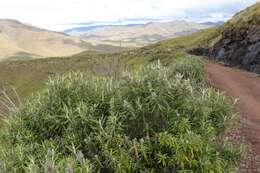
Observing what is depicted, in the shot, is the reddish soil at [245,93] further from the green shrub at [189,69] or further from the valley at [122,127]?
the valley at [122,127]

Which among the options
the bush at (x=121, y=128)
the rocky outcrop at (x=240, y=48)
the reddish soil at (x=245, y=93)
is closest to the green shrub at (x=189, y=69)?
the reddish soil at (x=245, y=93)

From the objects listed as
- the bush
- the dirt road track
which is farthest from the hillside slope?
the bush

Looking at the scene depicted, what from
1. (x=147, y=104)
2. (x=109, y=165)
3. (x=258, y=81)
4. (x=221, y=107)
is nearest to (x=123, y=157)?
(x=109, y=165)

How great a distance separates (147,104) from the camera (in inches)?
437

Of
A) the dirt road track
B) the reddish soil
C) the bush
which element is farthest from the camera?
the dirt road track

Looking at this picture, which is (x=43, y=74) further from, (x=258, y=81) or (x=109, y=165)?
(x=109, y=165)

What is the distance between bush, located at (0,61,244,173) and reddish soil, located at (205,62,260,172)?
9025 millimetres

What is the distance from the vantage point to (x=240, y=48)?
51125mm

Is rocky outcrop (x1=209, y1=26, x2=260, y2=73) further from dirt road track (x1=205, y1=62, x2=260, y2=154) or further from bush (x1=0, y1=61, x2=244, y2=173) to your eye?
bush (x1=0, y1=61, x2=244, y2=173)

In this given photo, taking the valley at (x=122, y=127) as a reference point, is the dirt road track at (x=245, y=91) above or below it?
below

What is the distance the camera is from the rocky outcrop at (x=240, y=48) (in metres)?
47.3

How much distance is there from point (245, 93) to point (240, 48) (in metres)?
16.5

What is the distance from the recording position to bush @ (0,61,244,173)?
1045 centimetres

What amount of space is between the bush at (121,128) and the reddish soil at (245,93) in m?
9.02
